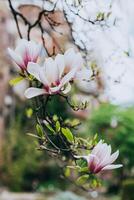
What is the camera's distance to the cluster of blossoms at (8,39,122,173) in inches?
43.8

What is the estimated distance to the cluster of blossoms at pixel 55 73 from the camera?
1.11 m

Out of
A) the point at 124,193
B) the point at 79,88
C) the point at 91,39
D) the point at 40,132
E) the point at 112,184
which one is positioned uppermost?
the point at 40,132

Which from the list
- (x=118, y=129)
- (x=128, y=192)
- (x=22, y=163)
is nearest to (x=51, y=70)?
(x=128, y=192)

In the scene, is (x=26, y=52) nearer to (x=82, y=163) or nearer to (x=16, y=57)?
(x=16, y=57)

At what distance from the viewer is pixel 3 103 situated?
582 inches

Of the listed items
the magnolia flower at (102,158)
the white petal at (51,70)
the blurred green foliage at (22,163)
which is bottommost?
the blurred green foliage at (22,163)

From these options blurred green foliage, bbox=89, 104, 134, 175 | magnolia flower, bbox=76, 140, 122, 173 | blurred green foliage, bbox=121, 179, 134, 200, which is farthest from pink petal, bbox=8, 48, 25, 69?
blurred green foliage, bbox=89, 104, 134, 175

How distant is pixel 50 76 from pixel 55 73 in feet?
0.04

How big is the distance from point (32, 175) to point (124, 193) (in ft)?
23.2

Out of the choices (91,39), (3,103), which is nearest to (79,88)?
(3,103)

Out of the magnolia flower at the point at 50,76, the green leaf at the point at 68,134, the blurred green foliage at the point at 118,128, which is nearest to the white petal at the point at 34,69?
the magnolia flower at the point at 50,76

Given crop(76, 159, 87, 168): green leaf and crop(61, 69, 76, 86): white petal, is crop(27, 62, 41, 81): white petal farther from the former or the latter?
crop(76, 159, 87, 168): green leaf

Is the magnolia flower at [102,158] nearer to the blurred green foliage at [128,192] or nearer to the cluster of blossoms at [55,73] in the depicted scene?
the cluster of blossoms at [55,73]

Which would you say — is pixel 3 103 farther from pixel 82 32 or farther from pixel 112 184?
pixel 82 32
